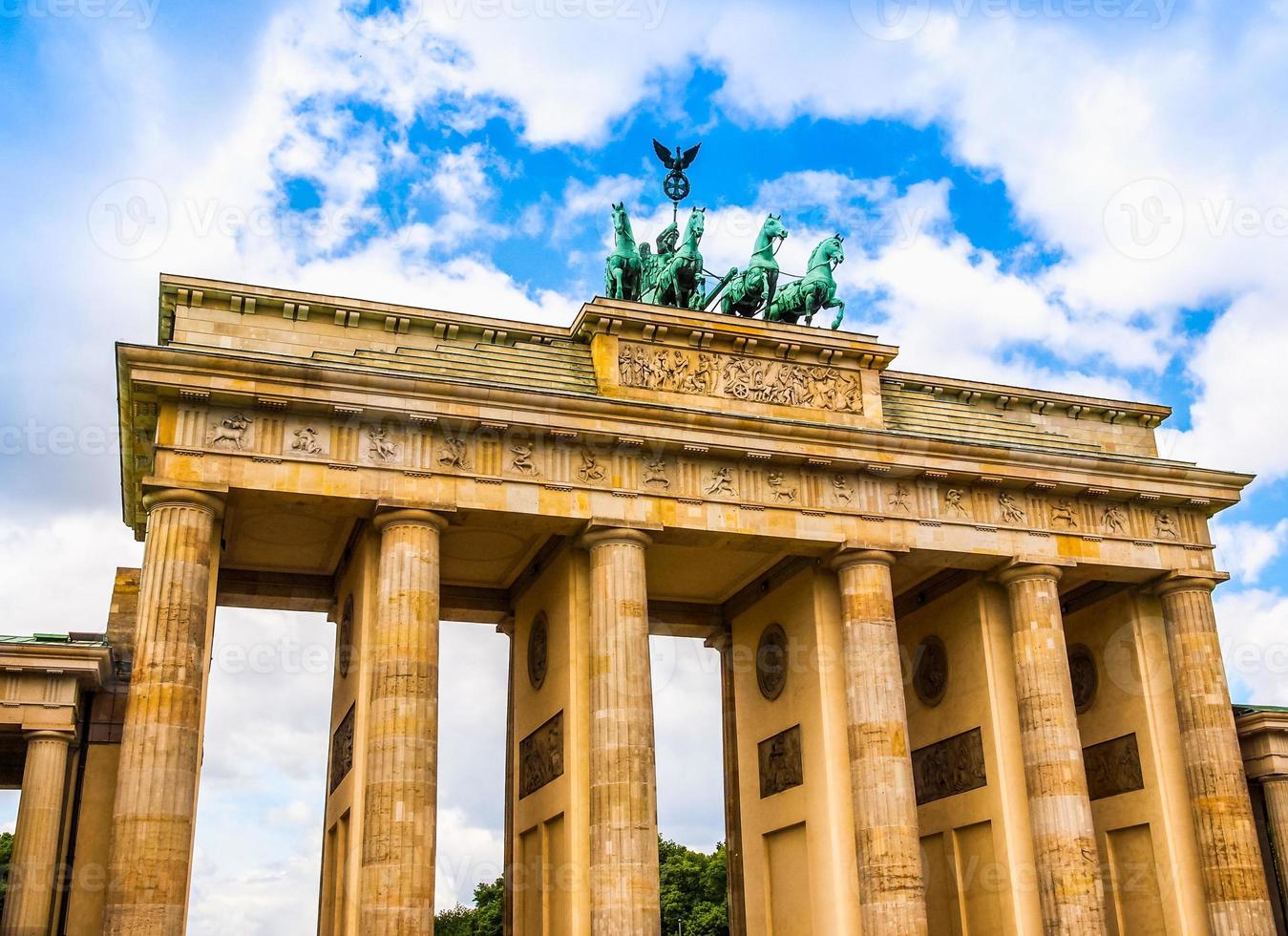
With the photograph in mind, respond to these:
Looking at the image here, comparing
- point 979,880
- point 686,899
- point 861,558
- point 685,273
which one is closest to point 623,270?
point 685,273

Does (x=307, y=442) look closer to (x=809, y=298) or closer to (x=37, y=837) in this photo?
(x=37, y=837)

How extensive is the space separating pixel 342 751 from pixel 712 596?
11571 mm

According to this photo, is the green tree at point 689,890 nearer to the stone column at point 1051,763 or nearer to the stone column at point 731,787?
the stone column at point 731,787

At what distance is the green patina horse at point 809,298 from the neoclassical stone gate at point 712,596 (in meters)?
1.52

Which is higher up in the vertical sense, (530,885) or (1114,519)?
(1114,519)

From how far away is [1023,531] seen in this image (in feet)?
100

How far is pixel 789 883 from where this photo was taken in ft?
99.7

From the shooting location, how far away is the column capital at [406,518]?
25828 mm

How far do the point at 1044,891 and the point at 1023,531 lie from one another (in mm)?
8124

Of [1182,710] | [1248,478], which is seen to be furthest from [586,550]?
[1248,478]

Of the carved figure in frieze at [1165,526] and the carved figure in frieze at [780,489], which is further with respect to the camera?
the carved figure in frieze at [1165,526]

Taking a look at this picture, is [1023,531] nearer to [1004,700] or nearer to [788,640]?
[1004,700]

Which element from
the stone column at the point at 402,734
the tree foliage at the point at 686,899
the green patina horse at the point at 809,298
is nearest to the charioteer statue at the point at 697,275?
the green patina horse at the point at 809,298

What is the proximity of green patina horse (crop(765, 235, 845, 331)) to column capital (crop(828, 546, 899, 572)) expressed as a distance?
599cm
